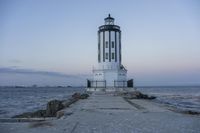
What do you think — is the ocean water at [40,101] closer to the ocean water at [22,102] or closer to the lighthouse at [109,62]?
the ocean water at [22,102]

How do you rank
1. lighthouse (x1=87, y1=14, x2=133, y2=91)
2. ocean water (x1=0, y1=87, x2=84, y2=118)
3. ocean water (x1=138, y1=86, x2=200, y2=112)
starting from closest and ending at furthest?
1. ocean water (x1=0, y1=87, x2=84, y2=118)
2. ocean water (x1=138, y1=86, x2=200, y2=112)
3. lighthouse (x1=87, y1=14, x2=133, y2=91)

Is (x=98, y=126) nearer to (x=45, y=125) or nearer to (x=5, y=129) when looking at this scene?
(x=45, y=125)

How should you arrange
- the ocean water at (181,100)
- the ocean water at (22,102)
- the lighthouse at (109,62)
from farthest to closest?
the lighthouse at (109,62), the ocean water at (181,100), the ocean water at (22,102)

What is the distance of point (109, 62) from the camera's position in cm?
3734

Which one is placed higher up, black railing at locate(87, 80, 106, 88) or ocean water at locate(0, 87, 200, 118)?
black railing at locate(87, 80, 106, 88)

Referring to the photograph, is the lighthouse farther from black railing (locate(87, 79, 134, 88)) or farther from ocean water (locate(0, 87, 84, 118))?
ocean water (locate(0, 87, 84, 118))

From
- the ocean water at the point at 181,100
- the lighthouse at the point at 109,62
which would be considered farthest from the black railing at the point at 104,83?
the ocean water at the point at 181,100

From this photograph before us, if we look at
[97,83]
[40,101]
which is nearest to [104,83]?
[97,83]

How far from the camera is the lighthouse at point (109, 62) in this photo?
37.0 meters

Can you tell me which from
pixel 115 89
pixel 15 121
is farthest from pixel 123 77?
pixel 15 121

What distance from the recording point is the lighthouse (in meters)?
37.0

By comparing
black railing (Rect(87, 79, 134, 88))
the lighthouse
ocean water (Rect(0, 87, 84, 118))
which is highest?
the lighthouse

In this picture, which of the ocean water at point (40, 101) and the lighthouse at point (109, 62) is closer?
the ocean water at point (40, 101)

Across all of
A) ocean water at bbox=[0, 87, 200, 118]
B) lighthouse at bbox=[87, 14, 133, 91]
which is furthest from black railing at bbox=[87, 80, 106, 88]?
ocean water at bbox=[0, 87, 200, 118]
